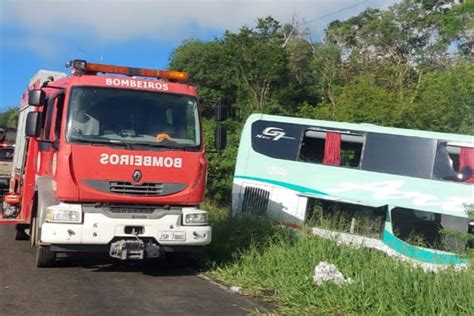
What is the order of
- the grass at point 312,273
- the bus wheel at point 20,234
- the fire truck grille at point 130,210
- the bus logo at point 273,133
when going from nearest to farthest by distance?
1. the grass at point 312,273
2. the fire truck grille at point 130,210
3. the bus wheel at point 20,234
4. the bus logo at point 273,133

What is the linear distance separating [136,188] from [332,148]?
16.6 feet

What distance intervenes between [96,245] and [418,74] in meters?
23.9

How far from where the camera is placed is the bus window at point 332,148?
11820 mm

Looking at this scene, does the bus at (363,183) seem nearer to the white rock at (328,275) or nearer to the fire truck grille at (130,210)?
the white rock at (328,275)

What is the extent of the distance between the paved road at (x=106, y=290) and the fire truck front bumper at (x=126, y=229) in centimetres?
56

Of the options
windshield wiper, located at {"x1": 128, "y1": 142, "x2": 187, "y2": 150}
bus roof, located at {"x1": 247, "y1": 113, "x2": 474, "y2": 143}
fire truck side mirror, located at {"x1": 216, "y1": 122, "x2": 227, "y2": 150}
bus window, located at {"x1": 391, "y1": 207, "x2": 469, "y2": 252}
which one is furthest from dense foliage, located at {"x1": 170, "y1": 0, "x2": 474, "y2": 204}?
windshield wiper, located at {"x1": 128, "y1": 142, "x2": 187, "y2": 150}

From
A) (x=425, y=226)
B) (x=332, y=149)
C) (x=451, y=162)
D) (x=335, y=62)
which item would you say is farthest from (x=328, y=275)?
(x=335, y=62)

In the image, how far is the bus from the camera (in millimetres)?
10680

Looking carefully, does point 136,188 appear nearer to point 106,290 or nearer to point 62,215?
point 62,215

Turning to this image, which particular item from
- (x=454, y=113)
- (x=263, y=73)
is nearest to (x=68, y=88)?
(x=454, y=113)

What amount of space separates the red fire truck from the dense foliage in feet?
43.7

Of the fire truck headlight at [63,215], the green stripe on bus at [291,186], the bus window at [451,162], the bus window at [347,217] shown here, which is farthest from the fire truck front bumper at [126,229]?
the bus window at [451,162]

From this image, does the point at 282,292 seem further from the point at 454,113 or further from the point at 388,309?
the point at 454,113

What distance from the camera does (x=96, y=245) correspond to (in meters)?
7.99
